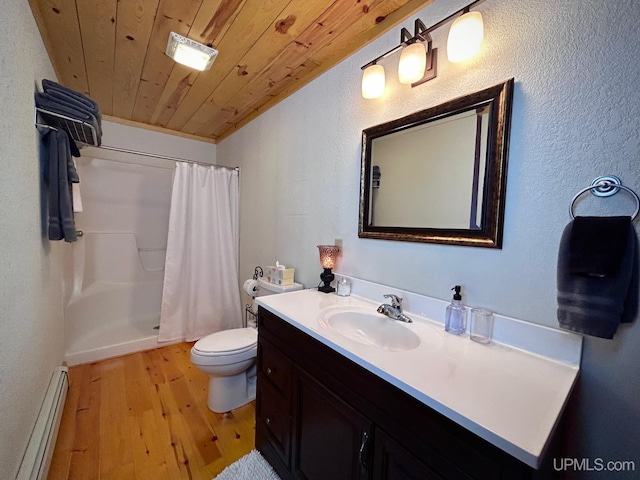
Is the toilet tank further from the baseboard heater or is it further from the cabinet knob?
the baseboard heater

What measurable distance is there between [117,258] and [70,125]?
1.49 m

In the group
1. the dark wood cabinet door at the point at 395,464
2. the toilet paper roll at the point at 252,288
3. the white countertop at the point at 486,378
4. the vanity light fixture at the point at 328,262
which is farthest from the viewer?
the toilet paper roll at the point at 252,288

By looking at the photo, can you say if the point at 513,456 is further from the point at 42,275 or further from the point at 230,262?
the point at 230,262

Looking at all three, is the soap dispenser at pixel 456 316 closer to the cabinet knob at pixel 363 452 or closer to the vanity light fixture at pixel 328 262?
the cabinet knob at pixel 363 452

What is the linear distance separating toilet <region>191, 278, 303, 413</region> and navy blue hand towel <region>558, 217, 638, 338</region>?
1.38 m

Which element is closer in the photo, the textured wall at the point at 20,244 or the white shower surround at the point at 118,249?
the textured wall at the point at 20,244

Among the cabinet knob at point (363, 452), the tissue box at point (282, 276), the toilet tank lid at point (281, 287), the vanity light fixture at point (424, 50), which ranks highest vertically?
the vanity light fixture at point (424, 50)

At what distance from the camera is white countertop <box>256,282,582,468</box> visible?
0.53 metres

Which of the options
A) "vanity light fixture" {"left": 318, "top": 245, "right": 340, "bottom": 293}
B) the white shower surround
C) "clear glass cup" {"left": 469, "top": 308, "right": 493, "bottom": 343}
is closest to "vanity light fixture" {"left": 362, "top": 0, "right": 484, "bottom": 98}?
"vanity light fixture" {"left": 318, "top": 245, "right": 340, "bottom": 293}

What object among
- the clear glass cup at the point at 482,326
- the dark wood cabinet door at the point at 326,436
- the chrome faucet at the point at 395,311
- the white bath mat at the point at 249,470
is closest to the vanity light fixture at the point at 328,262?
the chrome faucet at the point at 395,311

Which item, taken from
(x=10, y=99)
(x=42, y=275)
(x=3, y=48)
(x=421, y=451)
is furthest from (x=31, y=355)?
(x=421, y=451)

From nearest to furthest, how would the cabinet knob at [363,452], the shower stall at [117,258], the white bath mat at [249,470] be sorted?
1. the cabinet knob at [363,452]
2. the white bath mat at [249,470]
3. the shower stall at [117,258]

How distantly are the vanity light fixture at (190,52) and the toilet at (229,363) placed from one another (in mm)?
1465

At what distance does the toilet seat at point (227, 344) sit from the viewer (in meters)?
1.57
